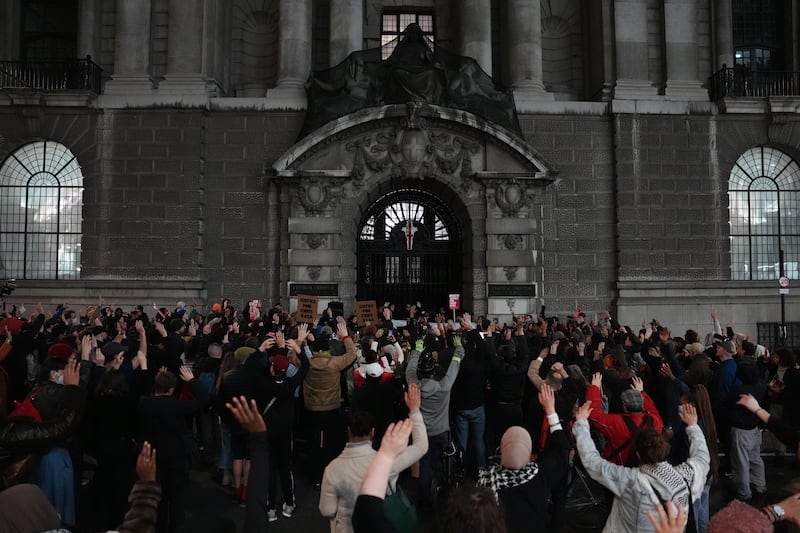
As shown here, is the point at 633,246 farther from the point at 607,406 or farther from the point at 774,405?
the point at 607,406

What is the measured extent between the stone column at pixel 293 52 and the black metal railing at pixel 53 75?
6.33 m

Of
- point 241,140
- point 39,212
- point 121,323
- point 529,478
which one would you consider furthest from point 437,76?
point 529,478

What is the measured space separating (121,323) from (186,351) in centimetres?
233

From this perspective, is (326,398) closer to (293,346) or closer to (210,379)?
(293,346)

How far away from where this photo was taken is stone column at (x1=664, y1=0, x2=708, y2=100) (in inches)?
897

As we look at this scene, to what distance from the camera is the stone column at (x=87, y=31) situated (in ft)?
74.2

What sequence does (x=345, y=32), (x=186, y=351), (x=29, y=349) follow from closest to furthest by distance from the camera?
(x=29, y=349) < (x=186, y=351) < (x=345, y=32)

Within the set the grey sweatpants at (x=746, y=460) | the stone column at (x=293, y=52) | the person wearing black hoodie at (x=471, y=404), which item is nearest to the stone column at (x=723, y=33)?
the stone column at (x=293, y=52)

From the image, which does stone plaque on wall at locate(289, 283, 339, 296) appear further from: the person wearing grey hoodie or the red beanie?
the red beanie

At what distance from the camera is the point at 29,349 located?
10039 mm

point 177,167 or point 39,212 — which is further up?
point 177,167

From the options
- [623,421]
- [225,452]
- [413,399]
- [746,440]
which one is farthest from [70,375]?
[746,440]

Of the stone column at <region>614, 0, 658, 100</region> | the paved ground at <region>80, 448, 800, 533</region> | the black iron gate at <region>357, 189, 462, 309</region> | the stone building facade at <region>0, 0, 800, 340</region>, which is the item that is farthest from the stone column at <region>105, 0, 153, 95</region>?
the stone column at <region>614, 0, 658, 100</region>

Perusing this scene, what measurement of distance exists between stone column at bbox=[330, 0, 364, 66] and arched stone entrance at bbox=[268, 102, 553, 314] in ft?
11.9
